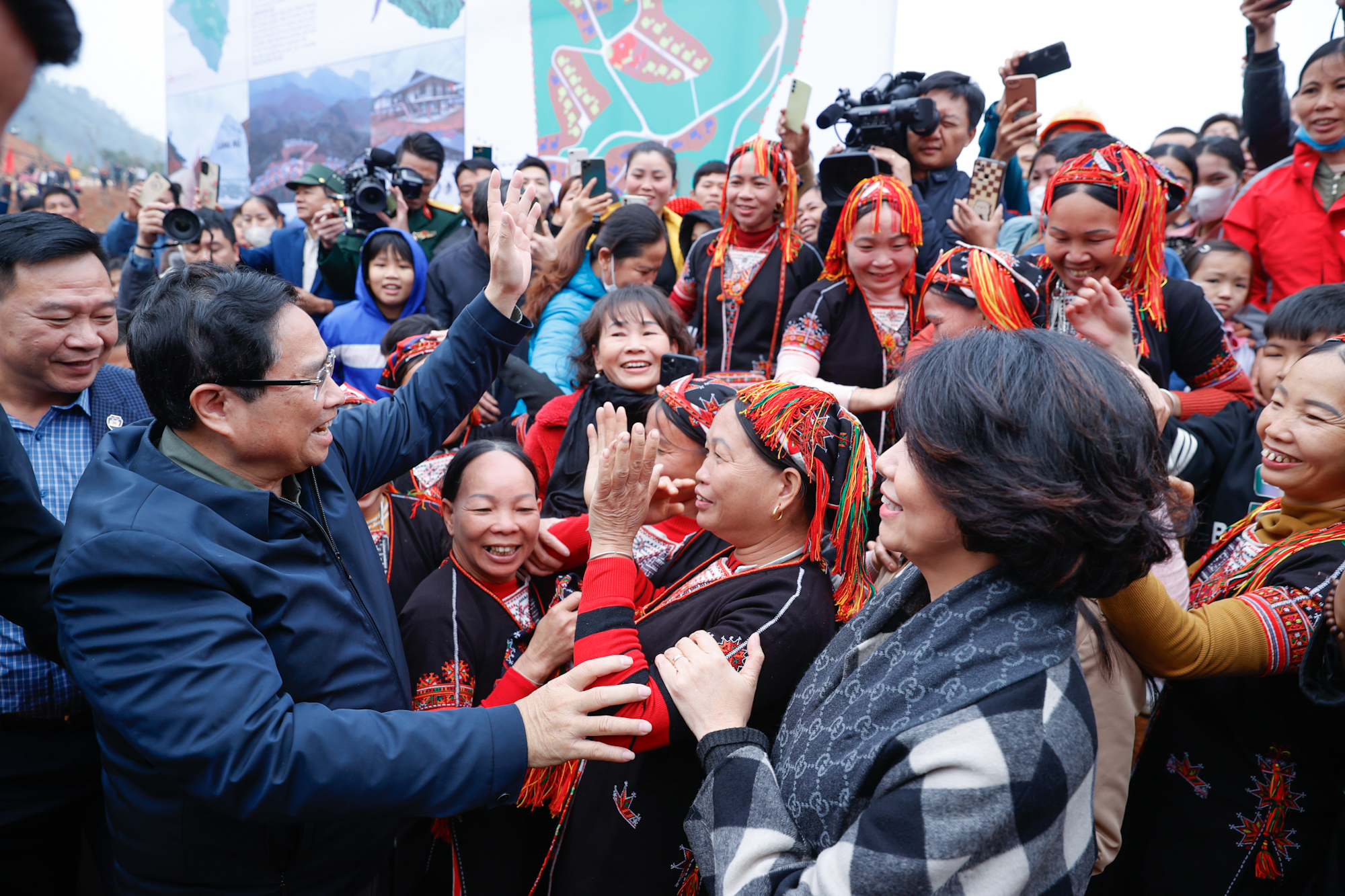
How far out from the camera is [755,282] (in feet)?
11.8

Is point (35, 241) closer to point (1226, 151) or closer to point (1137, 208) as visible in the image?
point (1137, 208)

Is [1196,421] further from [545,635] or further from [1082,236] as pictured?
[545,635]

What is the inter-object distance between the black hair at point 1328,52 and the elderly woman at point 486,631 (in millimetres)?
3561

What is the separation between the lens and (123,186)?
10.9 meters

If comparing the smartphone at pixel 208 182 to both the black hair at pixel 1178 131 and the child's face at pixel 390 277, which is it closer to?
the child's face at pixel 390 277

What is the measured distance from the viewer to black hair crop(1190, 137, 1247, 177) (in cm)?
443

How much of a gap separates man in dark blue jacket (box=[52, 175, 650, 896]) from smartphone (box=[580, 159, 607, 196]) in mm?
2971

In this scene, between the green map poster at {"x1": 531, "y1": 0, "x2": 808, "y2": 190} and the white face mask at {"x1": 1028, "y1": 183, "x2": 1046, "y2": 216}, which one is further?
the green map poster at {"x1": 531, "y1": 0, "x2": 808, "y2": 190}

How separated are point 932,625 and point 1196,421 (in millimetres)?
1748

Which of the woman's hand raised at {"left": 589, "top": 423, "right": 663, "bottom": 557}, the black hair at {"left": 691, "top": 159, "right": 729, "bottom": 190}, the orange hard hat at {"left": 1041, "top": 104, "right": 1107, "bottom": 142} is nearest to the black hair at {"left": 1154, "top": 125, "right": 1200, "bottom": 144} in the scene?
the orange hard hat at {"left": 1041, "top": 104, "right": 1107, "bottom": 142}

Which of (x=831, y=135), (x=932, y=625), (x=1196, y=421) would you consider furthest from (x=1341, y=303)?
(x=831, y=135)

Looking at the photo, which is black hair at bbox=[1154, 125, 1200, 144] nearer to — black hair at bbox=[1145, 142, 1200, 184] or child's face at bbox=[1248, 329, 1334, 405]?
black hair at bbox=[1145, 142, 1200, 184]

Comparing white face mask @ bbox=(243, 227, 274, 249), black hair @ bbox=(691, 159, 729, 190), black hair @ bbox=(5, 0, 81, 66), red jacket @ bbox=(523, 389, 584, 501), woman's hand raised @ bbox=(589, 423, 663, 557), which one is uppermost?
black hair @ bbox=(691, 159, 729, 190)

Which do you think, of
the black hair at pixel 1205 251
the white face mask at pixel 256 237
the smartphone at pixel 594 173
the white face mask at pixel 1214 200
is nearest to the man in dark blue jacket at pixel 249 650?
the smartphone at pixel 594 173
